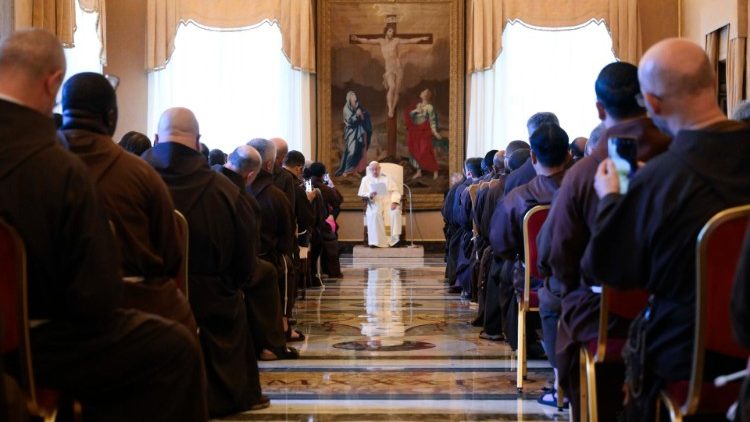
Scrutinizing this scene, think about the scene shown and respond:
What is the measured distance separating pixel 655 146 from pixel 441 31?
15856 mm

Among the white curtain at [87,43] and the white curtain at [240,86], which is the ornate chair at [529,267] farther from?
the white curtain at [240,86]

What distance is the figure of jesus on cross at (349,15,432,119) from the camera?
19484 millimetres

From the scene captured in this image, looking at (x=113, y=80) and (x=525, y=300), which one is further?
(x=525, y=300)

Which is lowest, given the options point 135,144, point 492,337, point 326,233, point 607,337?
point 492,337

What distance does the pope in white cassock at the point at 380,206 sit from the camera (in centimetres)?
1816

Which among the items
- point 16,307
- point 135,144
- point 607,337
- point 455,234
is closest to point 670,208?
point 607,337

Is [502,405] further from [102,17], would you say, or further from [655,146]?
[102,17]

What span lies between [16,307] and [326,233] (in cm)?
1113

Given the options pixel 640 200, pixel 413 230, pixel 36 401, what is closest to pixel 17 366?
pixel 36 401

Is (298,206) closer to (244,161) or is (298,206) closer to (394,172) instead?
(244,161)

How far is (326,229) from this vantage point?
14039 millimetres

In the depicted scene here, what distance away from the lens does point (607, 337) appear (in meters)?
3.77

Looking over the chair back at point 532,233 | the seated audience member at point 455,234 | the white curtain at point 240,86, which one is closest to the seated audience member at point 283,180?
the seated audience member at point 455,234

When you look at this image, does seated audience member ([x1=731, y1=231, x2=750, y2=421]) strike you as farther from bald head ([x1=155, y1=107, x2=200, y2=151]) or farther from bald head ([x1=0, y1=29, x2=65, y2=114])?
bald head ([x1=155, y1=107, x2=200, y2=151])
